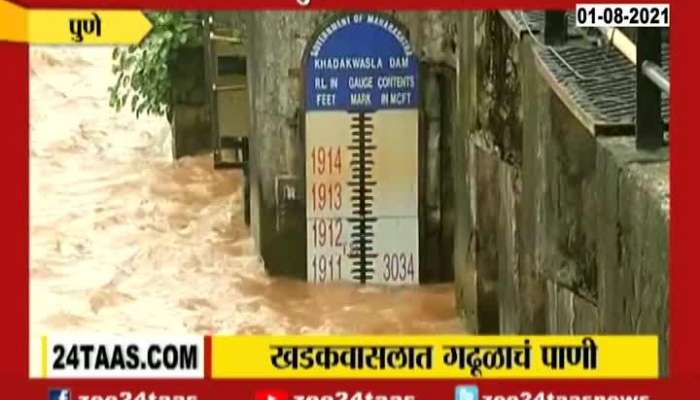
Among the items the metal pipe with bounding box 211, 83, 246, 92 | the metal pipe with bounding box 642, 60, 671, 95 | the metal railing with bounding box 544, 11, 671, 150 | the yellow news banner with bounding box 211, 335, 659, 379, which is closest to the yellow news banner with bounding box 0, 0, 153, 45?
the metal pipe with bounding box 211, 83, 246, 92

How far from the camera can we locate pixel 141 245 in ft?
14.6

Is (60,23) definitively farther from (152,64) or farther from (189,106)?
(189,106)

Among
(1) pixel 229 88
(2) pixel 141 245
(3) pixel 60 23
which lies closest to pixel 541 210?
(1) pixel 229 88

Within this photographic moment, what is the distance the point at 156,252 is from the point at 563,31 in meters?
0.83

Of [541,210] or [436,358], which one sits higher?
[541,210]

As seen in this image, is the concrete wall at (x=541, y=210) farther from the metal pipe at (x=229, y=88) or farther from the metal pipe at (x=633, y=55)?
the metal pipe at (x=229, y=88)

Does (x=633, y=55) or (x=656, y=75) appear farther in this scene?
(x=633, y=55)

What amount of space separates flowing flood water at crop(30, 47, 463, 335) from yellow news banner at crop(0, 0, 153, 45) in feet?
0.09

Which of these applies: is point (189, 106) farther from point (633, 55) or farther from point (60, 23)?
point (633, 55)

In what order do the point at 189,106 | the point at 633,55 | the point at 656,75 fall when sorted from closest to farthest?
the point at 656,75 < the point at 633,55 < the point at 189,106

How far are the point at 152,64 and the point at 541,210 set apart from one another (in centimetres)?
75

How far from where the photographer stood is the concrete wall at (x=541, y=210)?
4.23 m

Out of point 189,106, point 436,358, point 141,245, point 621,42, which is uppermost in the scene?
point 621,42

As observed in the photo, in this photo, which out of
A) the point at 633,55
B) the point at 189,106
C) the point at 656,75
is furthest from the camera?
the point at 189,106
